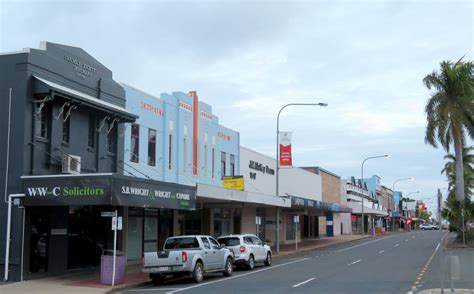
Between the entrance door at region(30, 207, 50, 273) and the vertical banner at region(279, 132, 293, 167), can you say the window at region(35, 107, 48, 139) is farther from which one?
the vertical banner at region(279, 132, 293, 167)

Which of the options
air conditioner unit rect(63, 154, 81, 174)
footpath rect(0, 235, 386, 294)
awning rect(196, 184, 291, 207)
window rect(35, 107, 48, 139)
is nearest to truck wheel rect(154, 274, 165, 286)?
footpath rect(0, 235, 386, 294)

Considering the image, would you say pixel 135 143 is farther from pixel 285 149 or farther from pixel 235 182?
pixel 285 149

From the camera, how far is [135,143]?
92.6 ft

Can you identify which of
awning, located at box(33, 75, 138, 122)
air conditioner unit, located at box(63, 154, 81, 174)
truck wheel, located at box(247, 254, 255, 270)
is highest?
awning, located at box(33, 75, 138, 122)

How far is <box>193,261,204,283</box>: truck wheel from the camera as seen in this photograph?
20438mm

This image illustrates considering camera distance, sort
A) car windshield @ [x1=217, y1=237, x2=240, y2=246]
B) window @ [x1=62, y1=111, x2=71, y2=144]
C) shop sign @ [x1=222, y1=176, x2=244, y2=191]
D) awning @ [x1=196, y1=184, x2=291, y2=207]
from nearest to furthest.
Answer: window @ [x1=62, y1=111, x2=71, y2=144], car windshield @ [x1=217, y1=237, x2=240, y2=246], awning @ [x1=196, y1=184, x2=291, y2=207], shop sign @ [x1=222, y1=176, x2=244, y2=191]

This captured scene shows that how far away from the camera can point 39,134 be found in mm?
21391

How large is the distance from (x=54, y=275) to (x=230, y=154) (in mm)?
19918

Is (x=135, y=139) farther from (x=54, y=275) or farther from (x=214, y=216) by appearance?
(x=214, y=216)

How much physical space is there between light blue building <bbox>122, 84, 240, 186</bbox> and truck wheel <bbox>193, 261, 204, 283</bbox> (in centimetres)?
771

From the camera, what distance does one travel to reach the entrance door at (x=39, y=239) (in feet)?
67.9

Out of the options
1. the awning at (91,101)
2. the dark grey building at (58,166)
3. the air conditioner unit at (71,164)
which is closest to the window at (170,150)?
the awning at (91,101)

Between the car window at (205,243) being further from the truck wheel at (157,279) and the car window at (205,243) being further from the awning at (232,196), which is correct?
the awning at (232,196)

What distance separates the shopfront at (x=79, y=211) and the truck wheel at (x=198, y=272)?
10.00 feet
